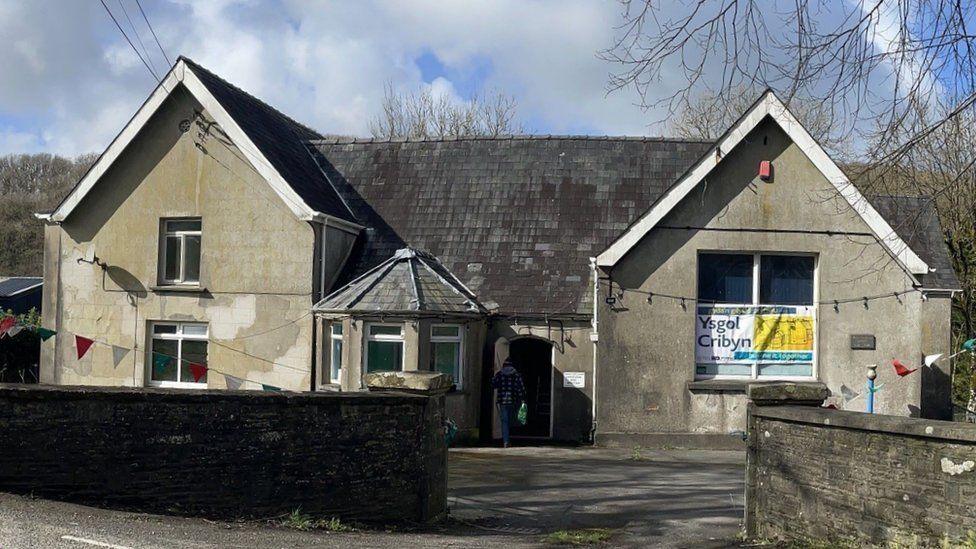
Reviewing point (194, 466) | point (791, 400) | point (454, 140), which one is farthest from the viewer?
point (454, 140)

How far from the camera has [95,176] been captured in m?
22.0

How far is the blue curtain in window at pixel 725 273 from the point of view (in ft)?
67.0

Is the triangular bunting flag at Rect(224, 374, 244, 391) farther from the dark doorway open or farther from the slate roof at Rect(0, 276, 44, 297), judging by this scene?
the slate roof at Rect(0, 276, 44, 297)

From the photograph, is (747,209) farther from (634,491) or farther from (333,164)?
(333,164)

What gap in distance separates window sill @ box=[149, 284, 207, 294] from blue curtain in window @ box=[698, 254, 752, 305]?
401 inches

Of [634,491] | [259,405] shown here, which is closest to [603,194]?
[634,491]

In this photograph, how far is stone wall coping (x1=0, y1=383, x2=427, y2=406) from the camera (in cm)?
950

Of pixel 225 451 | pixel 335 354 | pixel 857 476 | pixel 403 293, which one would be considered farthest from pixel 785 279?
pixel 225 451

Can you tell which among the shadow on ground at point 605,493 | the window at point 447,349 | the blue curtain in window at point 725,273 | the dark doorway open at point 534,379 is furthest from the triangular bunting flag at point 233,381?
the blue curtain in window at point 725,273


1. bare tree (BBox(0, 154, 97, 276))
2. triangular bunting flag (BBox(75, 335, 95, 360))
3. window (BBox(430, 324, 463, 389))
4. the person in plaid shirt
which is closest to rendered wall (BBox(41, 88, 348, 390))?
triangular bunting flag (BBox(75, 335, 95, 360))

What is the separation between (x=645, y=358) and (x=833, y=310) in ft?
12.3

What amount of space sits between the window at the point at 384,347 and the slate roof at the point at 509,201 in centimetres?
236

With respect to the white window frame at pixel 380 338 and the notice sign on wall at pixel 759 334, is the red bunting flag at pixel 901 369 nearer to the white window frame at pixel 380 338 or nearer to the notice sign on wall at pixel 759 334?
the notice sign on wall at pixel 759 334

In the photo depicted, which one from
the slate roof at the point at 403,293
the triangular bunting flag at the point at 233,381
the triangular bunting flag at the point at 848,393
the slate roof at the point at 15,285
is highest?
the slate roof at the point at 15,285
